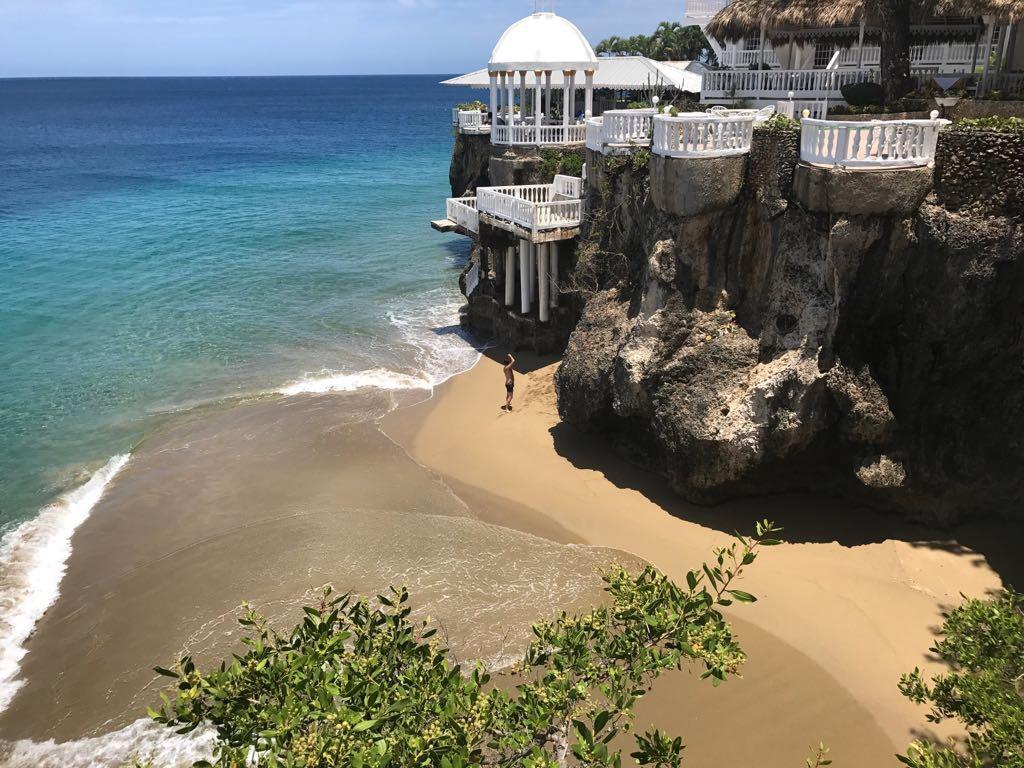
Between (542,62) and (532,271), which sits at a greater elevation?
(542,62)

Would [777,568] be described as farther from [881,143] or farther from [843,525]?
[881,143]

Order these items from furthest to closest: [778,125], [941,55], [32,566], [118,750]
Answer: [941,55]
[32,566]
[778,125]
[118,750]

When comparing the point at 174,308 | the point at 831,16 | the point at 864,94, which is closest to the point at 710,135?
the point at 864,94

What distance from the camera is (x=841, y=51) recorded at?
70.1 ft

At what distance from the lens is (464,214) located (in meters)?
22.8

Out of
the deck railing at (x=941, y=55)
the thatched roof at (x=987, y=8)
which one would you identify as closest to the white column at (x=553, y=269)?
the deck railing at (x=941, y=55)

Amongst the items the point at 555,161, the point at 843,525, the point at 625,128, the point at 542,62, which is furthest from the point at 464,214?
the point at 843,525

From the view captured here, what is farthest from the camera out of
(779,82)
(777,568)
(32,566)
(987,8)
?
→ (779,82)

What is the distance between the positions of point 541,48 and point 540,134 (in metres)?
2.46

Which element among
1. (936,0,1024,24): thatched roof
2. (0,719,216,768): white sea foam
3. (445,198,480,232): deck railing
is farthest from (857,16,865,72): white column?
(0,719,216,768): white sea foam

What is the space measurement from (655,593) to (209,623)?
8131mm

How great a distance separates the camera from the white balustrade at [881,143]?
38.3 feet

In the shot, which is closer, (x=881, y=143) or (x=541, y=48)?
(x=881, y=143)

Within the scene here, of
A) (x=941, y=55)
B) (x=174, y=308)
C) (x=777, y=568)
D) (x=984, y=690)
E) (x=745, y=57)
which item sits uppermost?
(x=745, y=57)
